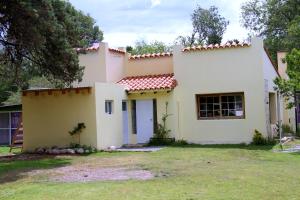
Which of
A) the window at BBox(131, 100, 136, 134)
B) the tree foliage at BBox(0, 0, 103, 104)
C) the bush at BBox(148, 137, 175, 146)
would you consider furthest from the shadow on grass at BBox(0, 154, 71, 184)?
the bush at BBox(148, 137, 175, 146)

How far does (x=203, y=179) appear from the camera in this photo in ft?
41.3

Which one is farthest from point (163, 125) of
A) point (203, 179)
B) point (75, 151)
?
point (203, 179)

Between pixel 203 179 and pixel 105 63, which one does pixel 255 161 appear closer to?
pixel 203 179

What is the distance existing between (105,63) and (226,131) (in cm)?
686

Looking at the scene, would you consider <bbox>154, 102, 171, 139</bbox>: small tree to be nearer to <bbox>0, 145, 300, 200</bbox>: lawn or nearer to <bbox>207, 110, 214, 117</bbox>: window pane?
<bbox>207, 110, 214, 117</bbox>: window pane

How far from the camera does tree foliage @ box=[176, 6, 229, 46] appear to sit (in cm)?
5178

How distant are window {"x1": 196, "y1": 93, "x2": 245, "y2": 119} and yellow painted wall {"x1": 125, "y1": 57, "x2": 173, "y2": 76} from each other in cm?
258

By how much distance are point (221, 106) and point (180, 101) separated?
200 centimetres

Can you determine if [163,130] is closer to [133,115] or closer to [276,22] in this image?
[133,115]

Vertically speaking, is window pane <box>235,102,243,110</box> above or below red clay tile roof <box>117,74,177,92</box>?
below

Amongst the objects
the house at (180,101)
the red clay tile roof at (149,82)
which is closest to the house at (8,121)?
the house at (180,101)

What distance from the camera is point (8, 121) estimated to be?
33750 millimetres

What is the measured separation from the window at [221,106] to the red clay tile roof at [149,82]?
65.1 inches

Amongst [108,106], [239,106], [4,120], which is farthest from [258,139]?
[4,120]
